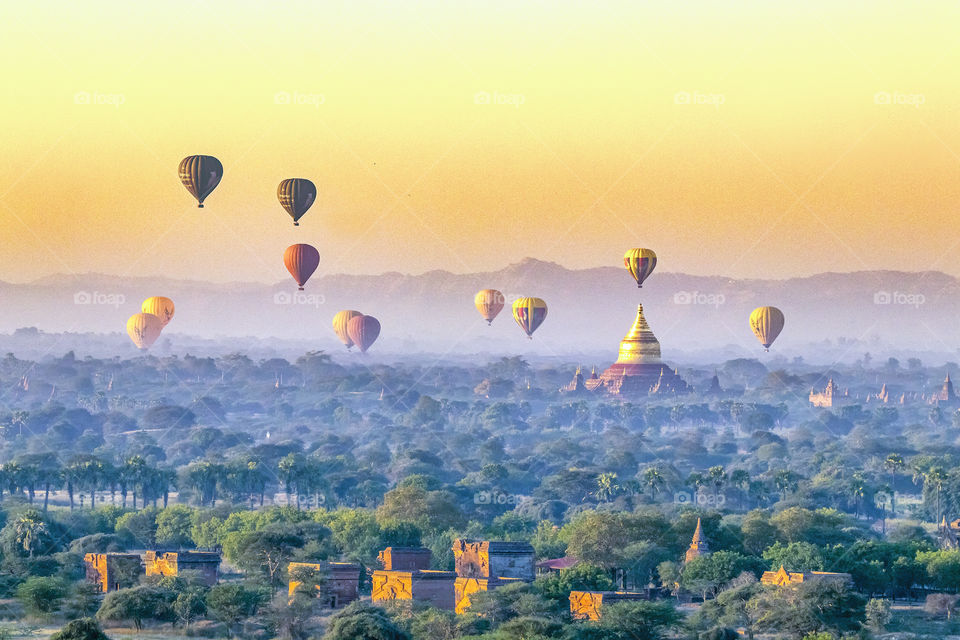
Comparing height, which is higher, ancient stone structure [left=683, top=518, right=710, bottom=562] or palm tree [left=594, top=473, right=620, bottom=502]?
palm tree [left=594, top=473, right=620, bottom=502]

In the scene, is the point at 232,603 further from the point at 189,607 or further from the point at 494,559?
the point at 494,559

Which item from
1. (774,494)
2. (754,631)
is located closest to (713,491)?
(774,494)

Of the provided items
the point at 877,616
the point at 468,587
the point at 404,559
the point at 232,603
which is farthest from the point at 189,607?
the point at 877,616

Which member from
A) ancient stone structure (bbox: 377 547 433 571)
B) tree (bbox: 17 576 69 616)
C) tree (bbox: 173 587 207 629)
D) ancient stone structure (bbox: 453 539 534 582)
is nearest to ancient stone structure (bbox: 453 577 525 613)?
ancient stone structure (bbox: 453 539 534 582)

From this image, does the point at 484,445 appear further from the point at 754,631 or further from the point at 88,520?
the point at 754,631

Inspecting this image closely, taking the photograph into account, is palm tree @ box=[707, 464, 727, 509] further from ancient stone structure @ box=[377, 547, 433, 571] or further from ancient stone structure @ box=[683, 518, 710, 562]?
ancient stone structure @ box=[377, 547, 433, 571]

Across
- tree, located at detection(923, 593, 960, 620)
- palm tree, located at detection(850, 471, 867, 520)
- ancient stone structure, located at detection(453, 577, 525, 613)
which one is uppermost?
palm tree, located at detection(850, 471, 867, 520)
